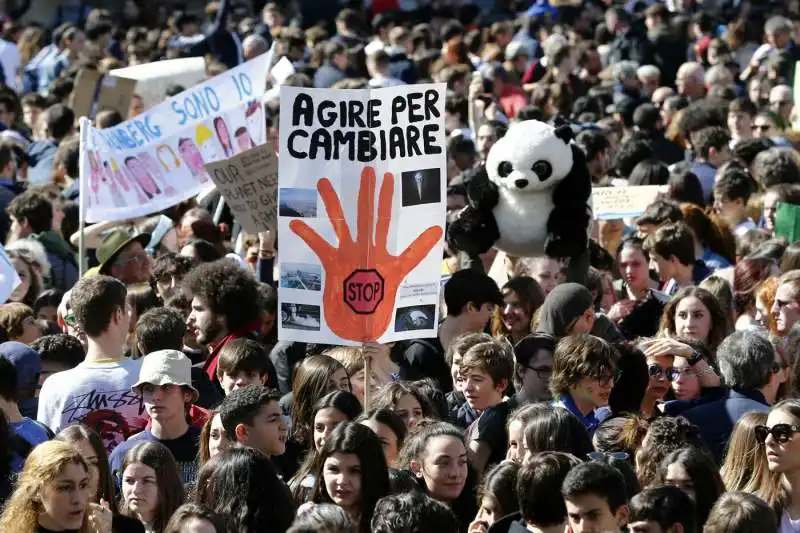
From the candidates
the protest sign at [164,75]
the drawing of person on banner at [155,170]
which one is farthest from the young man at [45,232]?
the protest sign at [164,75]

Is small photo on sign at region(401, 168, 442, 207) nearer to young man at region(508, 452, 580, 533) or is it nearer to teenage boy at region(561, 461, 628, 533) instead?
young man at region(508, 452, 580, 533)

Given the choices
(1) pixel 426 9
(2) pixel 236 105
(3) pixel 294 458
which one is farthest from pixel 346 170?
(1) pixel 426 9

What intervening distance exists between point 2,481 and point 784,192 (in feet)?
18.5

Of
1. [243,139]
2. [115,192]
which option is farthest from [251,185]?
[243,139]

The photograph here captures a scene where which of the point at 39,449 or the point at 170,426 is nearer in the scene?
the point at 39,449

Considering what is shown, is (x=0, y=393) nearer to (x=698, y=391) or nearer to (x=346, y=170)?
(x=346, y=170)

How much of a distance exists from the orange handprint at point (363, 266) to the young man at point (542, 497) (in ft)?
6.80

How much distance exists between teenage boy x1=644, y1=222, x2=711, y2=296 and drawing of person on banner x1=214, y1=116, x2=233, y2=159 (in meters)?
3.34

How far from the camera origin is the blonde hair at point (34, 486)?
570 cm

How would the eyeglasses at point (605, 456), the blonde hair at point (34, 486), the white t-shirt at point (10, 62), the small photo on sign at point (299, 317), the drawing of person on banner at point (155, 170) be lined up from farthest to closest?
the white t-shirt at point (10, 62)
the drawing of person on banner at point (155, 170)
the small photo on sign at point (299, 317)
the eyeglasses at point (605, 456)
the blonde hair at point (34, 486)

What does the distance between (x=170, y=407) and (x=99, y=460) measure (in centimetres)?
68

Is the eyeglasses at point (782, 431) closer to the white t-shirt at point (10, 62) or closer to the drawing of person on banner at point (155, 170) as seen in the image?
the drawing of person on banner at point (155, 170)

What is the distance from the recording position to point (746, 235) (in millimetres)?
9992

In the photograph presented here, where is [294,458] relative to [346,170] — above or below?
below
